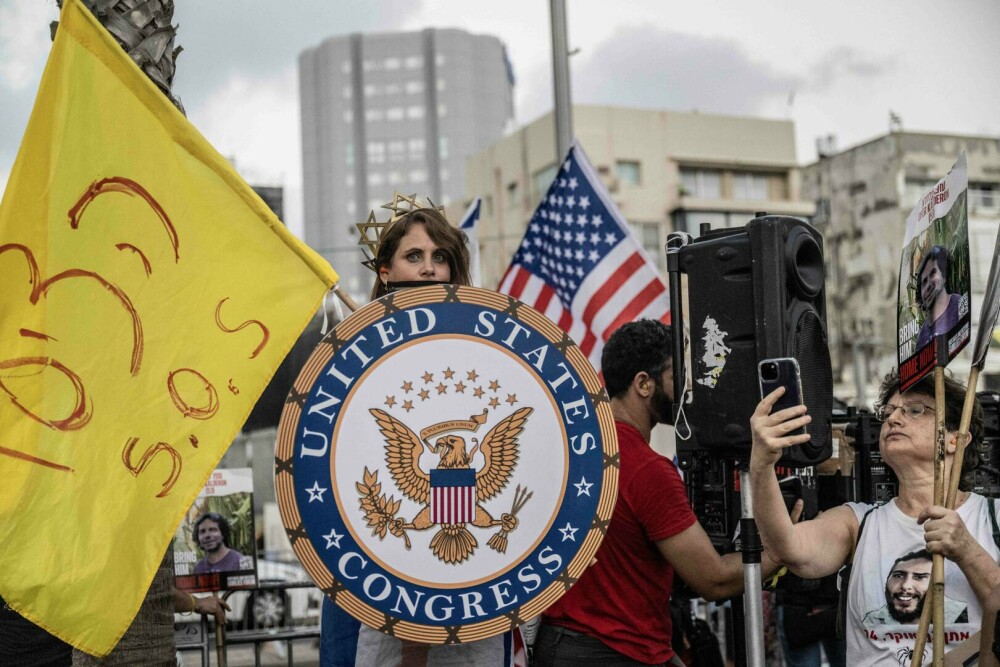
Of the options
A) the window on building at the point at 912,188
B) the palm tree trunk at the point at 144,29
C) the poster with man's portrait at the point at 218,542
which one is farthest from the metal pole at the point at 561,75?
the window on building at the point at 912,188

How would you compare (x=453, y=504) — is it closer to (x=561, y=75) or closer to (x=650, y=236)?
(x=561, y=75)

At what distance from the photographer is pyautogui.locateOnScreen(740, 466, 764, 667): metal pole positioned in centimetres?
310

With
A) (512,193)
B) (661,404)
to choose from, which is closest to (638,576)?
(661,404)

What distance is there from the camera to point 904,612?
3.35 m

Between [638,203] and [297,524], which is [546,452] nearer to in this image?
[297,524]

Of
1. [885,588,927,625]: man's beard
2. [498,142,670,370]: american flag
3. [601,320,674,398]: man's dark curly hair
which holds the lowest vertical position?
[885,588,927,625]: man's beard

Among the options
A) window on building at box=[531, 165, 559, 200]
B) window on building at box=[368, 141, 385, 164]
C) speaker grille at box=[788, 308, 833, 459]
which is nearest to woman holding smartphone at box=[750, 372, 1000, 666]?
speaker grille at box=[788, 308, 833, 459]

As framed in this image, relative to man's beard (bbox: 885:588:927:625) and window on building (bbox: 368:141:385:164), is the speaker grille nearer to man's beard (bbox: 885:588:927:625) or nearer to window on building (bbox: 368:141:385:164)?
man's beard (bbox: 885:588:927:625)

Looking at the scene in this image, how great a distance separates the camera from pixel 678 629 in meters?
4.58

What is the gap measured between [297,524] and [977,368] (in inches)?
78.9

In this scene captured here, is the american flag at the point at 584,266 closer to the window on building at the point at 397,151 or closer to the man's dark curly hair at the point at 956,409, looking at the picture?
the man's dark curly hair at the point at 956,409

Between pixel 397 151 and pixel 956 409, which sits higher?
pixel 397 151

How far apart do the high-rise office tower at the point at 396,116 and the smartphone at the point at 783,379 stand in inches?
4351

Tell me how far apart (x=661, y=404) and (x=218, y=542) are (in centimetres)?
296
